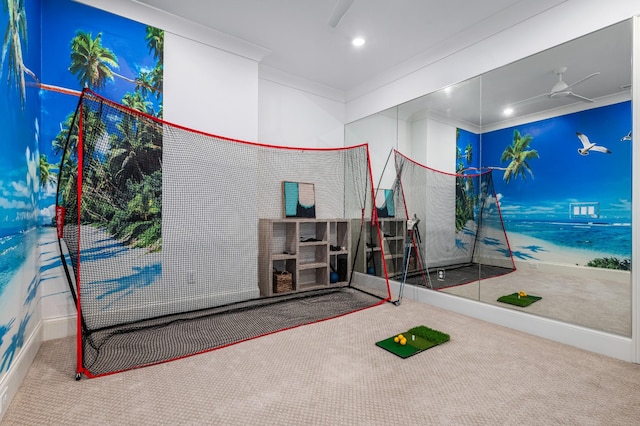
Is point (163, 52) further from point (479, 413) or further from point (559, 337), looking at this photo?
point (559, 337)

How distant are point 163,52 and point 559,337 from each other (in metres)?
4.43

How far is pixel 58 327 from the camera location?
8.17ft

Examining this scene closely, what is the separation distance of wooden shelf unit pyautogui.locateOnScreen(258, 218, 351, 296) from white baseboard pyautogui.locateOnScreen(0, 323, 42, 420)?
2.00m

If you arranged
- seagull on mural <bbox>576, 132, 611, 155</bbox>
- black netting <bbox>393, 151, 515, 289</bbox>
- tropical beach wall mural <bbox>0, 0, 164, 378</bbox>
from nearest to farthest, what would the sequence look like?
1. tropical beach wall mural <bbox>0, 0, 164, 378</bbox>
2. seagull on mural <bbox>576, 132, 611, 155</bbox>
3. black netting <bbox>393, 151, 515, 289</bbox>

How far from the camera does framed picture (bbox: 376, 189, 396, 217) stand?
388 cm

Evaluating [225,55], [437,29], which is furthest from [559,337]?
[225,55]

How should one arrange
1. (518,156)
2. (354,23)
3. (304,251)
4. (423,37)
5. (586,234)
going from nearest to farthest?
(586,234), (518,156), (354,23), (423,37), (304,251)

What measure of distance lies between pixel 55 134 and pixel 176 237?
127 cm

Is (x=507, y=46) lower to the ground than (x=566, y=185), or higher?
higher

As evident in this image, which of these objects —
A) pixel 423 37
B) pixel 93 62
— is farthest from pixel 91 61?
pixel 423 37

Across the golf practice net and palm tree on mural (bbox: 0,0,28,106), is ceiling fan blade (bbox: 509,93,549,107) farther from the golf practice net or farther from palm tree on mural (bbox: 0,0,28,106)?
palm tree on mural (bbox: 0,0,28,106)

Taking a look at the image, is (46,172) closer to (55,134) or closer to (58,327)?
(55,134)

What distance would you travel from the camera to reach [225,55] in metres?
3.41

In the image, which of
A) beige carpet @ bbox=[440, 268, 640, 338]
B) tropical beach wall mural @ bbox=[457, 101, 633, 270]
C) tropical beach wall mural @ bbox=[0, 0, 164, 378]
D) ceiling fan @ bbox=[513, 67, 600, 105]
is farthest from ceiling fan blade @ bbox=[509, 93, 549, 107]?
tropical beach wall mural @ bbox=[0, 0, 164, 378]
